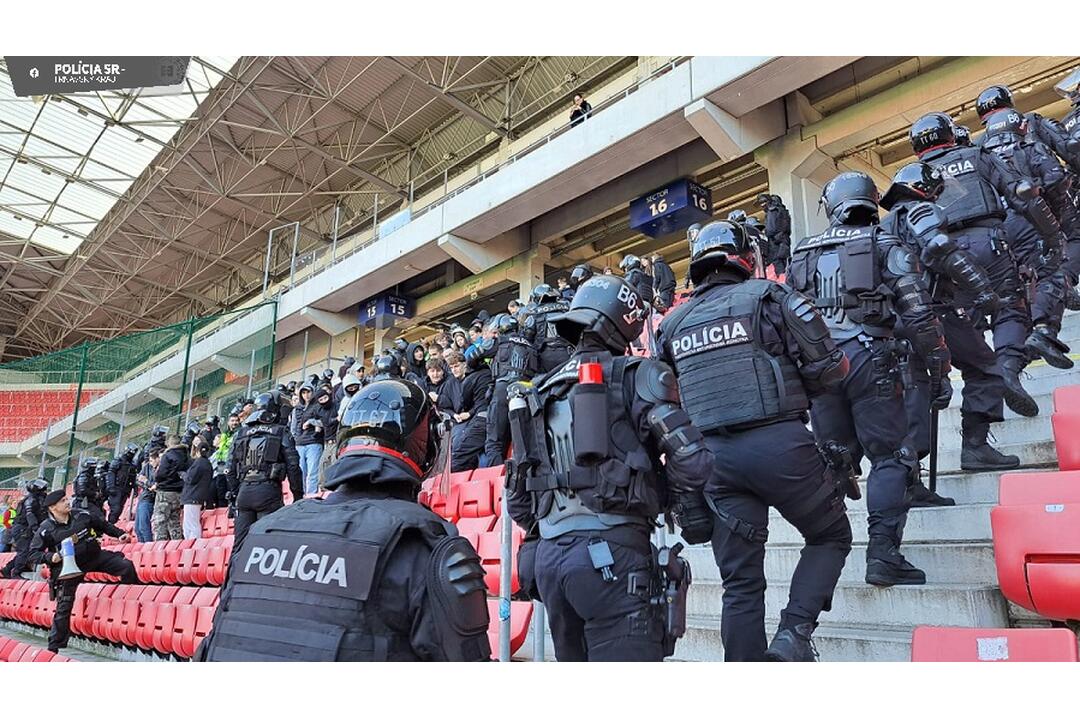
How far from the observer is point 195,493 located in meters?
8.92

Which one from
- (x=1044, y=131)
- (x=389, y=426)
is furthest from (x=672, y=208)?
(x=389, y=426)

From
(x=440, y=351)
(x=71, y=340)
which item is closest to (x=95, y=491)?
(x=440, y=351)

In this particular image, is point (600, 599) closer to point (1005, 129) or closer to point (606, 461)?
point (606, 461)

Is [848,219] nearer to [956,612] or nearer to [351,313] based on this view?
[956,612]

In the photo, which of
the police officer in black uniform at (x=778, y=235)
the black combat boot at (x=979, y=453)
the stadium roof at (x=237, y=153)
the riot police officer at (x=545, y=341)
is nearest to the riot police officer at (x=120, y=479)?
the stadium roof at (x=237, y=153)

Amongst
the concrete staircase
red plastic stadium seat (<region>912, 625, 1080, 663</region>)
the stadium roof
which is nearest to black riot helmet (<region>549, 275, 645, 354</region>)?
red plastic stadium seat (<region>912, 625, 1080, 663</region>)

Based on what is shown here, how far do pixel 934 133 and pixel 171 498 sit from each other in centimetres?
920

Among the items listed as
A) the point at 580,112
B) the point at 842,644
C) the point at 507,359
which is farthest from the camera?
the point at 580,112

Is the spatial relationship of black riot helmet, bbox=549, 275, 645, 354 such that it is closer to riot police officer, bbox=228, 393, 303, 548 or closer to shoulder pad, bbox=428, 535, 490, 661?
shoulder pad, bbox=428, 535, 490, 661

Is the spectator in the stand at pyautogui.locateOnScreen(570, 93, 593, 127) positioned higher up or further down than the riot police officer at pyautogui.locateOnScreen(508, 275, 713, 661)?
higher up

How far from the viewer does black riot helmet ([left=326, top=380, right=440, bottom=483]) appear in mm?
2055

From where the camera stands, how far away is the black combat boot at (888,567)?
3182mm

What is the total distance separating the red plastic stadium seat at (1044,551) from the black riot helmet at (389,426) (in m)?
2.07

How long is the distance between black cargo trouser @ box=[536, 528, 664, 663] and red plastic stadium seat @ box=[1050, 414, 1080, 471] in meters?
2.00
